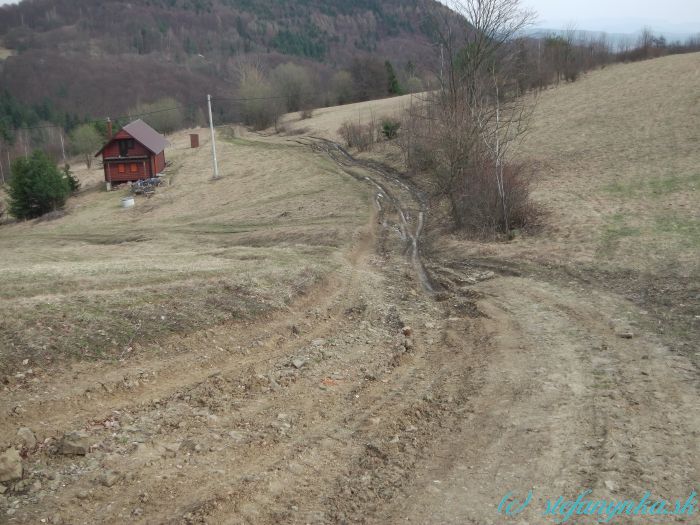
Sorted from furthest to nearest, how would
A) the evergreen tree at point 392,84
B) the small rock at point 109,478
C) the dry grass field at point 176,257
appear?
the evergreen tree at point 392,84 < the dry grass field at point 176,257 < the small rock at point 109,478

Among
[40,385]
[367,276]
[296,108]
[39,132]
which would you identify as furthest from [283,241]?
[39,132]

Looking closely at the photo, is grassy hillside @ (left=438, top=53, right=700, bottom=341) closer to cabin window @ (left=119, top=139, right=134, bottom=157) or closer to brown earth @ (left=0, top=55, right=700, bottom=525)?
brown earth @ (left=0, top=55, right=700, bottom=525)

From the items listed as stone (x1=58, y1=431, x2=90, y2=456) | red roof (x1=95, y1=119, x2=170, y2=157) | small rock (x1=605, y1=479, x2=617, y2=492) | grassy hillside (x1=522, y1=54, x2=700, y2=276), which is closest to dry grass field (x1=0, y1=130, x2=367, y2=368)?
stone (x1=58, y1=431, x2=90, y2=456)

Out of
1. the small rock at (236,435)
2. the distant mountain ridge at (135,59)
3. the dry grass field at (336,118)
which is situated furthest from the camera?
the distant mountain ridge at (135,59)

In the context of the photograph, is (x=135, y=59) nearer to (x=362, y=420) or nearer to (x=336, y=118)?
(x=336, y=118)

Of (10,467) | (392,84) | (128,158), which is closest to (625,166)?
(10,467)

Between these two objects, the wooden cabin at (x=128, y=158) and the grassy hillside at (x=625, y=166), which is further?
the wooden cabin at (x=128, y=158)

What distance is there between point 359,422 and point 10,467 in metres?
4.08

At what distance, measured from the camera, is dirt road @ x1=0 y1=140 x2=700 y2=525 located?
6.11 m

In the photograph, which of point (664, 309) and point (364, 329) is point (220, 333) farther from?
point (664, 309)

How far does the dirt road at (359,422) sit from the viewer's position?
20.0 feet

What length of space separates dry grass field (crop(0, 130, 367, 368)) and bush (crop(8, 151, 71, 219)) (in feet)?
5.99

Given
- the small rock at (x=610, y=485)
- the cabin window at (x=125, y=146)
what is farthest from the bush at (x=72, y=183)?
the small rock at (x=610, y=485)

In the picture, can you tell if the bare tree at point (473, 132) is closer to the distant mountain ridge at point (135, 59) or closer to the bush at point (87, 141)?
the bush at point (87, 141)
